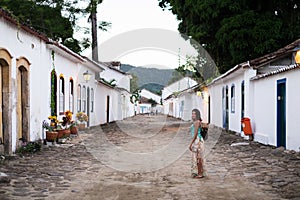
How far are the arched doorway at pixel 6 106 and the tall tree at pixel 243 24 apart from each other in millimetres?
12390

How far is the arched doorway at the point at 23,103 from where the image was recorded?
37.7 feet

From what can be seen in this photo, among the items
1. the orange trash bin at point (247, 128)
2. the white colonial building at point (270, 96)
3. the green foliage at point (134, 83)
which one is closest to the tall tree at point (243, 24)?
the white colonial building at point (270, 96)

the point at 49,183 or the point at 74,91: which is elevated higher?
the point at 74,91

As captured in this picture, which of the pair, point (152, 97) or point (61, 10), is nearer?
point (61, 10)

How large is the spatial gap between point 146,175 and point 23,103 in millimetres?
5275

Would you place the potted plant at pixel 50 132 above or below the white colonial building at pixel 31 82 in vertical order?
Result: below

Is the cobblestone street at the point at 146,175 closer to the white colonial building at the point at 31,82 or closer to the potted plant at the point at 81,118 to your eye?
the white colonial building at the point at 31,82

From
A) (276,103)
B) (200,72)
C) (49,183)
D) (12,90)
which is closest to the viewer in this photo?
(49,183)

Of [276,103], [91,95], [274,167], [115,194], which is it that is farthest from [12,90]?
[91,95]

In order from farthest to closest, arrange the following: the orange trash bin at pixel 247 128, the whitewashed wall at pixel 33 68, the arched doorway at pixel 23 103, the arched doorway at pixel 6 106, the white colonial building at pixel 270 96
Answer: the orange trash bin at pixel 247 128 → the arched doorway at pixel 23 103 → the white colonial building at pixel 270 96 → the whitewashed wall at pixel 33 68 → the arched doorway at pixel 6 106

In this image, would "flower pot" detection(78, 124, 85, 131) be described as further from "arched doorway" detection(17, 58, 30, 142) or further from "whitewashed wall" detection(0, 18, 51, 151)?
"arched doorway" detection(17, 58, 30, 142)

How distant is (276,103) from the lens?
1259cm

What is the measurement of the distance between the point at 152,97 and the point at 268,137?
3065 inches

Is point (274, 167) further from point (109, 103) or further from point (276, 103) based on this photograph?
point (109, 103)
